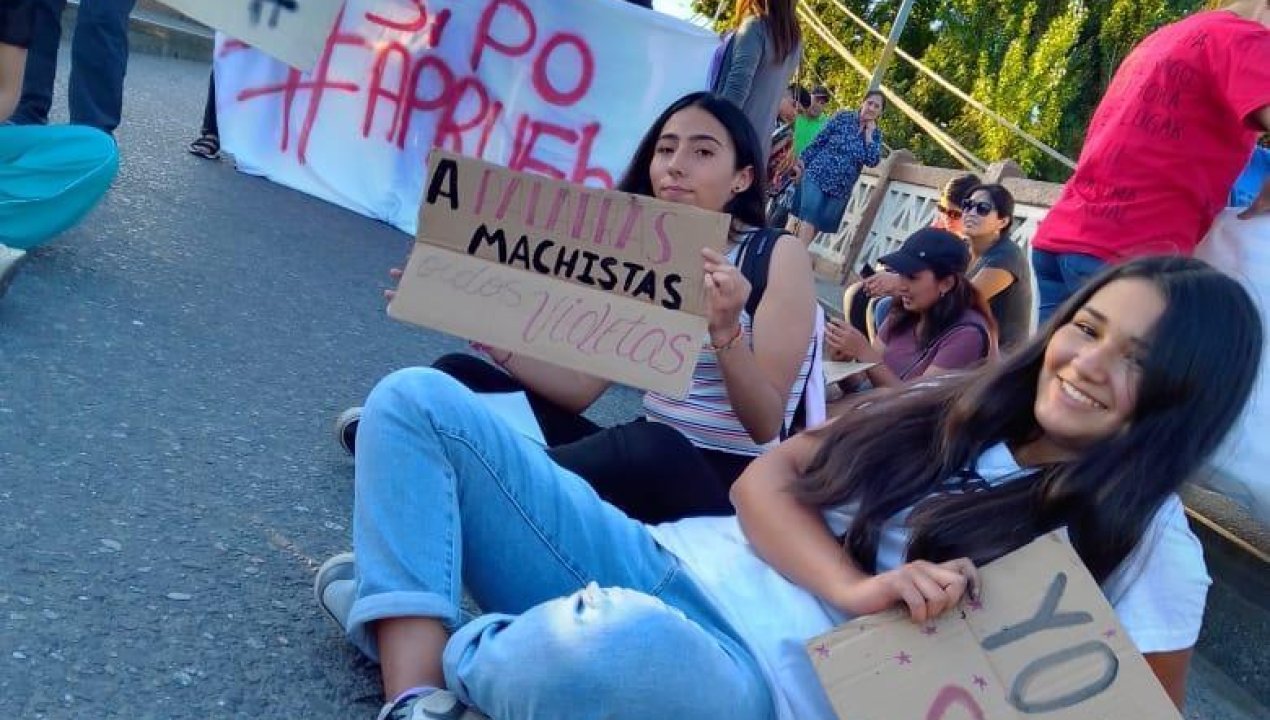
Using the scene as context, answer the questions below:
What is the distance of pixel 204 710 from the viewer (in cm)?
179

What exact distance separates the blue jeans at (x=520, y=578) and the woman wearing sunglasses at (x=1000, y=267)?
133 inches

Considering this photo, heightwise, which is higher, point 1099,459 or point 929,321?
point 1099,459

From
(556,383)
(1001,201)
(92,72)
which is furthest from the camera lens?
(1001,201)

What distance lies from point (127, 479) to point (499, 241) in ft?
2.83

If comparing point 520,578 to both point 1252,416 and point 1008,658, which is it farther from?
point 1252,416

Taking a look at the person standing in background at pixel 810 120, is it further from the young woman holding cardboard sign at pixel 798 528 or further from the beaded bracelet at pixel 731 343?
the young woman holding cardboard sign at pixel 798 528

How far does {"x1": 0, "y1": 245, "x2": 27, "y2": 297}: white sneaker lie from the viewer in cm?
321

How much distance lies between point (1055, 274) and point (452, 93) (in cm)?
359

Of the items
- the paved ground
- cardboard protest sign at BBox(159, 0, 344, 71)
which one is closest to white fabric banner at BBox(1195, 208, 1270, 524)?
the paved ground

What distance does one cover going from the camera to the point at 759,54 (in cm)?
467

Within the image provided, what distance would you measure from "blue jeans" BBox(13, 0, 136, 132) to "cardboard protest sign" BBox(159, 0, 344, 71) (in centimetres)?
48

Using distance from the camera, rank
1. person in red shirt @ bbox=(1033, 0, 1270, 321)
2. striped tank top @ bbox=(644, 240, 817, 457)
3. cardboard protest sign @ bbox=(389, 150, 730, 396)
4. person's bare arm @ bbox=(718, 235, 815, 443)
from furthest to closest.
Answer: person in red shirt @ bbox=(1033, 0, 1270, 321)
striped tank top @ bbox=(644, 240, 817, 457)
person's bare arm @ bbox=(718, 235, 815, 443)
cardboard protest sign @ bbox=(389, 150, 730, 396)

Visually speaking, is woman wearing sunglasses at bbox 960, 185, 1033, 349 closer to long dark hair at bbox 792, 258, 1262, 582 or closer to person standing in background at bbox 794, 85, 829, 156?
long dark hair at bbox 792, 258, 1262, 582

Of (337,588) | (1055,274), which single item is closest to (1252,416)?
(1055,274)
